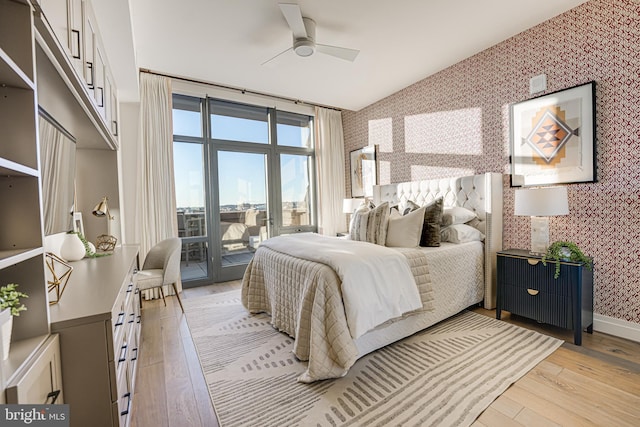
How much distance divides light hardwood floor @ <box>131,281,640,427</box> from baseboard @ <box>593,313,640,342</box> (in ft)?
0.21

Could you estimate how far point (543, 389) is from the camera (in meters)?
1.78

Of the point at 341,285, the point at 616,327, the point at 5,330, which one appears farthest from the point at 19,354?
the point at 616,327

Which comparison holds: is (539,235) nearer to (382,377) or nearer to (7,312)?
(382,377)

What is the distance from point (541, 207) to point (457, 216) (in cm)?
82

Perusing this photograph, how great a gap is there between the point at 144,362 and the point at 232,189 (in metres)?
2.79

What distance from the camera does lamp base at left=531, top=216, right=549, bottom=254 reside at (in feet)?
8.52

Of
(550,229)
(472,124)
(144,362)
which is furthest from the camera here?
(472,124)

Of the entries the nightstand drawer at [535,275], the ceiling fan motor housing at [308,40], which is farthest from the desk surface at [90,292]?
the nightstand drawer at [535,275]

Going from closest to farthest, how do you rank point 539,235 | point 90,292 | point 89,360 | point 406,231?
point 89,360, point 90,292, point 539,235, point 406,231

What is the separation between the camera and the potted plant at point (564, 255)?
2325 millimetres

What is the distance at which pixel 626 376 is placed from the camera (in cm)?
187

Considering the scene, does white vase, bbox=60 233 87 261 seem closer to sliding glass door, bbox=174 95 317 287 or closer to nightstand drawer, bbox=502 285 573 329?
sliding glass door, bbox=174 95 317 287

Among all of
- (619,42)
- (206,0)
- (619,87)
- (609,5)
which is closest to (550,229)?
(619,87)

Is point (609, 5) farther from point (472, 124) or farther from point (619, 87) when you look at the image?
point (472, 124)
